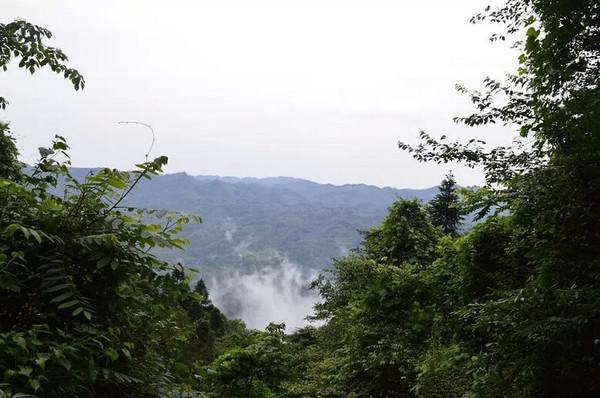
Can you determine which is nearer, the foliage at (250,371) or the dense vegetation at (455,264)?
the dense vegetation at (455,264)

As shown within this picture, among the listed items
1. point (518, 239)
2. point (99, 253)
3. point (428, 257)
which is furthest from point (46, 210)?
point (428, 257)

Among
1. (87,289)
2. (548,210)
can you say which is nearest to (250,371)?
(548,210)

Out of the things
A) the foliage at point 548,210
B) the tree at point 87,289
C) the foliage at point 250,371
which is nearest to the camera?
the tree at point 87,289

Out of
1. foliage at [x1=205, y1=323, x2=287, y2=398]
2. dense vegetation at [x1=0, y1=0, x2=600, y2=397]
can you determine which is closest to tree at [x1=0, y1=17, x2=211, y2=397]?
dense vegetation at [x1=0, y1=0, x2=600, y2=397]

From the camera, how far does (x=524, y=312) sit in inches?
168

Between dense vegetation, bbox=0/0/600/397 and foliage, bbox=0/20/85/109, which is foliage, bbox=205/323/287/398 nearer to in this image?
dense vegetation, bbox=0/0/600/397

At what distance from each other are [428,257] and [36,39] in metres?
13.8

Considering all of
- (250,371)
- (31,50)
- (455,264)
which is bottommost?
(250,371)

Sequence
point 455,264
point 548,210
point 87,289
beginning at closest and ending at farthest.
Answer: point 87,289 < point 548,210 < point 455,264

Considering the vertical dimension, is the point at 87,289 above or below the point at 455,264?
below

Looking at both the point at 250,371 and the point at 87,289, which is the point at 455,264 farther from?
the point at 87,289

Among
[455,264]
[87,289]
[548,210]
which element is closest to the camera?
[87,289]

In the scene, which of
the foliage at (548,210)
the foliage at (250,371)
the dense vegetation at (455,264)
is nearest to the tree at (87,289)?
the dense vegetation at (455,264)

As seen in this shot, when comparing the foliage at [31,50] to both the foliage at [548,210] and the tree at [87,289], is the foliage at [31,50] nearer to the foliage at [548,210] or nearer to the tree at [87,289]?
the tree at [87,289]
